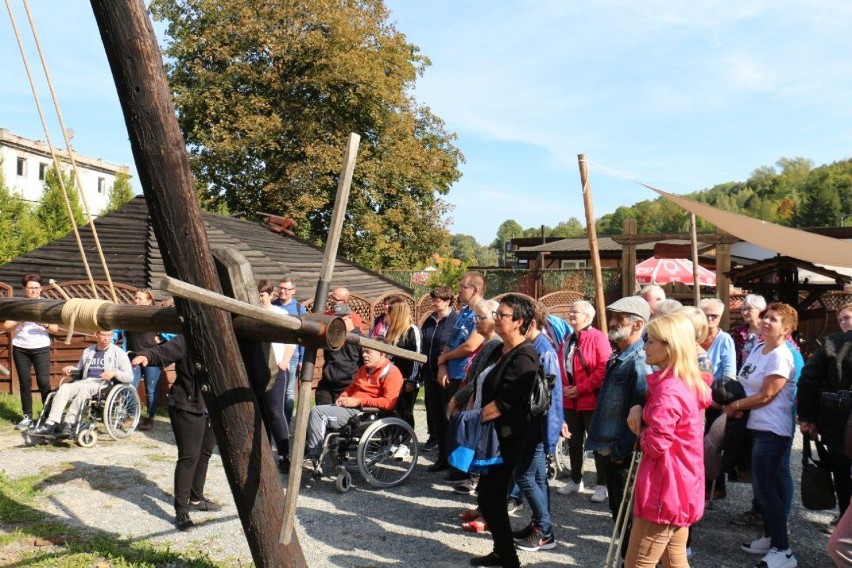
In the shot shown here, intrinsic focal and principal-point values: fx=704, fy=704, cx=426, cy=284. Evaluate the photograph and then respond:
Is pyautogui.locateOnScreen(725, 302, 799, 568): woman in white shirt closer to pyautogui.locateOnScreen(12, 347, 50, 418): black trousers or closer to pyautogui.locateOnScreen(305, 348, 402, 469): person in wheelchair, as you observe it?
pyautogui.locateOnScreen(305, 348, 402, 469): person in wheelchair

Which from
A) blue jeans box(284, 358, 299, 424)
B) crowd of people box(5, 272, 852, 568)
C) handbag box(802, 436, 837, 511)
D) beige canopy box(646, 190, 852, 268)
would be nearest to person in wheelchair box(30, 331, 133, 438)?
crowd of people box(5, 272, 852, 568)

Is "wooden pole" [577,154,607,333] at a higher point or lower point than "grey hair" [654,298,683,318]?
higher

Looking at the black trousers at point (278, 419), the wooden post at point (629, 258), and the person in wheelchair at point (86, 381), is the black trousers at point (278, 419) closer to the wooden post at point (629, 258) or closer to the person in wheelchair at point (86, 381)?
the person in wheelchair at point (86, 381)

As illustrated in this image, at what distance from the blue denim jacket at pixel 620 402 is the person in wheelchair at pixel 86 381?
5.92 metres

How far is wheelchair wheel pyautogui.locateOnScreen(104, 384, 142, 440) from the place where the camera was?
8156 millimetres

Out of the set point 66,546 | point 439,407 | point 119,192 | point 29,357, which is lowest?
point 66,546

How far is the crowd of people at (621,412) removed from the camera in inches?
144

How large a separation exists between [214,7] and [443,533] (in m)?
25.1

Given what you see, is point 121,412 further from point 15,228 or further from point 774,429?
point 15,228

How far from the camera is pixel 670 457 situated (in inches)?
142

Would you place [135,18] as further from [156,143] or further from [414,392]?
[414,392]

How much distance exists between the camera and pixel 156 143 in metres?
2.78

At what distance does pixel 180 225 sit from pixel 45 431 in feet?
21.0

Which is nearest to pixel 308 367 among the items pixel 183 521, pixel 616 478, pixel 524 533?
pixel 616 478
